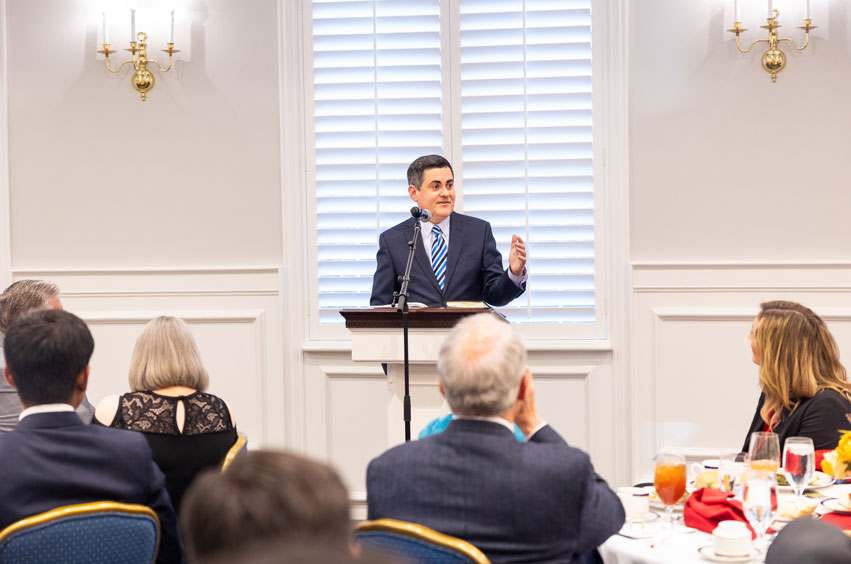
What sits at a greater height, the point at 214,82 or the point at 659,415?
the point at 214,82

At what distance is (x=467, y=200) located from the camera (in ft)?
18.8

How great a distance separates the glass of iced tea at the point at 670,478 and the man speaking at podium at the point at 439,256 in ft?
6.89

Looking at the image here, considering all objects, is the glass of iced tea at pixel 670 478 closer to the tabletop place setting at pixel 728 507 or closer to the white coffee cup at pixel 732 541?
the tabletop place setting at pixel 728 507

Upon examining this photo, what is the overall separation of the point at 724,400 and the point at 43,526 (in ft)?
13.9

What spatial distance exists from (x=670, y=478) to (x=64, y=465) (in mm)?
1585

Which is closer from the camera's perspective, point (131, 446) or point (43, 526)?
point (43, 526)

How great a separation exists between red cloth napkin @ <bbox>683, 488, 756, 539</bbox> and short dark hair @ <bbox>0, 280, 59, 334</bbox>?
267 centimetres

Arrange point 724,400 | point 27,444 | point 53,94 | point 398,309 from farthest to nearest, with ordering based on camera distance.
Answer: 1. point 53,94
2. point 724,400
3. point 398,309
4. point 27,444

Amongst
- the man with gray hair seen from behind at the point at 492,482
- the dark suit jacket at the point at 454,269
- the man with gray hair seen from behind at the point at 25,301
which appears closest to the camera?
the man with gray hair seen from behind at the point at 492,482

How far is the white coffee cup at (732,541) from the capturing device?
2342mm

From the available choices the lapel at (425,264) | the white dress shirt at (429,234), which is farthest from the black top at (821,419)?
the lapel at (425,264)

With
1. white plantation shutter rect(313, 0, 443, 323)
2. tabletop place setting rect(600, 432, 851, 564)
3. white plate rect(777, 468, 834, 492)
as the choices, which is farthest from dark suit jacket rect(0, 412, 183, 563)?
white plantation shutter rect(313, 0, 443, 323)

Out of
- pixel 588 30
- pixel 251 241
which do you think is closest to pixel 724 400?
pixel 588 30

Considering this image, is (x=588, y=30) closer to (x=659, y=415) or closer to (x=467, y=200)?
(x=467, y=200)
